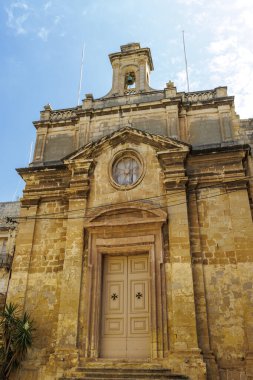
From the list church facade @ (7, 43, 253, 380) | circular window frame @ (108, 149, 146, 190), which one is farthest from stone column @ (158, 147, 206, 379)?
circular window frame @ (108, 149, 146, 190)

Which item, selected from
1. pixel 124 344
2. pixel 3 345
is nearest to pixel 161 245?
pixel 124 344

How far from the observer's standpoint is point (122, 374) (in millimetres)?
9930

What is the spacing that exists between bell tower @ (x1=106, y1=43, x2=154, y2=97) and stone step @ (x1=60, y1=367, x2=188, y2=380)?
10144 mm

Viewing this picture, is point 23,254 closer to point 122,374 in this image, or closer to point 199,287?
point 122,374

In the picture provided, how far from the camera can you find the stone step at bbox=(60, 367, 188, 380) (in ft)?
31.8

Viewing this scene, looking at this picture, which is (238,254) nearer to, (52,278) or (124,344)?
(124,344)

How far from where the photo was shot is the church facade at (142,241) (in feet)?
34.6

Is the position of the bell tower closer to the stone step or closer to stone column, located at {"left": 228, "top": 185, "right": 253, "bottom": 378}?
stone column, located at {"left": 228, "top": 185, "right": 253, "bottom": 378}

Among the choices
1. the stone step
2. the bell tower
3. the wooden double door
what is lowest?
the stone step

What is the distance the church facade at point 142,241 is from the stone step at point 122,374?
0.14 m

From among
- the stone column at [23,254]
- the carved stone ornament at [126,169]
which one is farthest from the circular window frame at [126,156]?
the stone column at [23,254]

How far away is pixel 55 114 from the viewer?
51.6ft

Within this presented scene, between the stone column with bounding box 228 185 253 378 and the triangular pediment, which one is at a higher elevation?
the triangular pediment

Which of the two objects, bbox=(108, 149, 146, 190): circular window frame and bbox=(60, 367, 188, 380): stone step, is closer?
bbox=(60, 367, 188, 380): stone step
